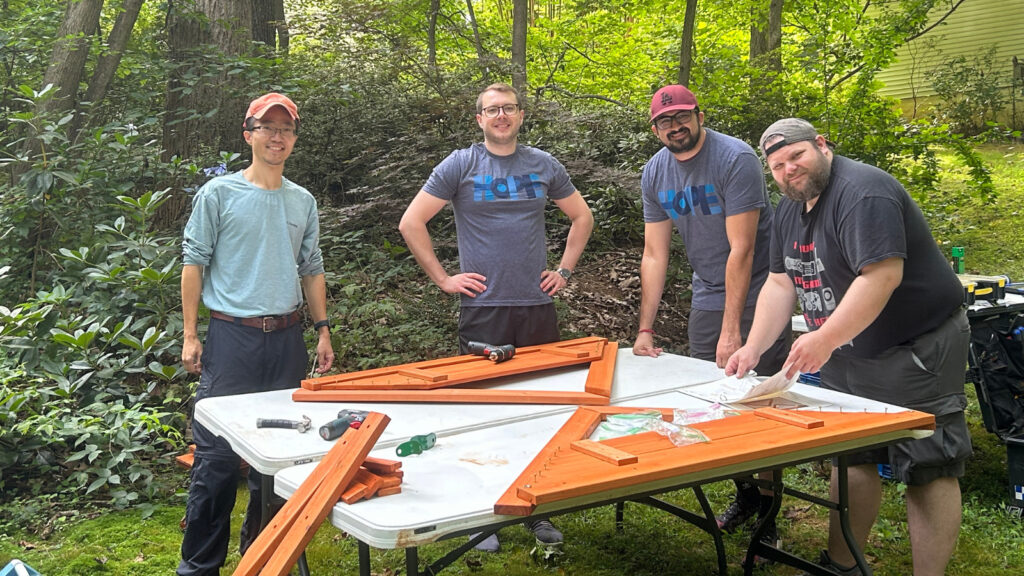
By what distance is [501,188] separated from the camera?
3.86 metres

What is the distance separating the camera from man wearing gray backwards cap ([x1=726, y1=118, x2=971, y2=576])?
2602 mm

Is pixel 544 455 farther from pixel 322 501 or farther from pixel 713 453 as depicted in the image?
pixel 322 501

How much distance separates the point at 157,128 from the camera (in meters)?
7.00

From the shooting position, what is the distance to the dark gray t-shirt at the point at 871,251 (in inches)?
103

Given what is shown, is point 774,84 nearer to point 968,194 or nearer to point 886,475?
point 968,194

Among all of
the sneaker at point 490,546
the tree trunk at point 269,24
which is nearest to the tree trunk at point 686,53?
the tree trunk at point 269,24

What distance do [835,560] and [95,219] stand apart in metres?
5.00

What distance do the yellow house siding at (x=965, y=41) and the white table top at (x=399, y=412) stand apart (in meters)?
14.5

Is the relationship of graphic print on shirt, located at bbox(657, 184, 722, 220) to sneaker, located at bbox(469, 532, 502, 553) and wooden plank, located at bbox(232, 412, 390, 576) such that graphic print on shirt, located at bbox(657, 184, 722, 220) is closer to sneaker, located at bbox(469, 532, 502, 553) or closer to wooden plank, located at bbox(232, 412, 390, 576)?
sneaker, located at bbox(469, 532, 502, 553)

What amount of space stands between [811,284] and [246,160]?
3.75 m

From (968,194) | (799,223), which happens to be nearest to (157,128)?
(799,223)

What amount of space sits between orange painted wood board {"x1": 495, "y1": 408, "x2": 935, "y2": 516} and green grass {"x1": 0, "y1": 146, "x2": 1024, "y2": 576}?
133 centimetres

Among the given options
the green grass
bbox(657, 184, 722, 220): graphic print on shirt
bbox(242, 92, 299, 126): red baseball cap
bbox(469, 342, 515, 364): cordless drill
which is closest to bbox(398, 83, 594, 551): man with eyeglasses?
the green grass

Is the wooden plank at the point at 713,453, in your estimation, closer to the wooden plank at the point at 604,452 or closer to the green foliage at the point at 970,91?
the wooden plank at the point at 604,452
